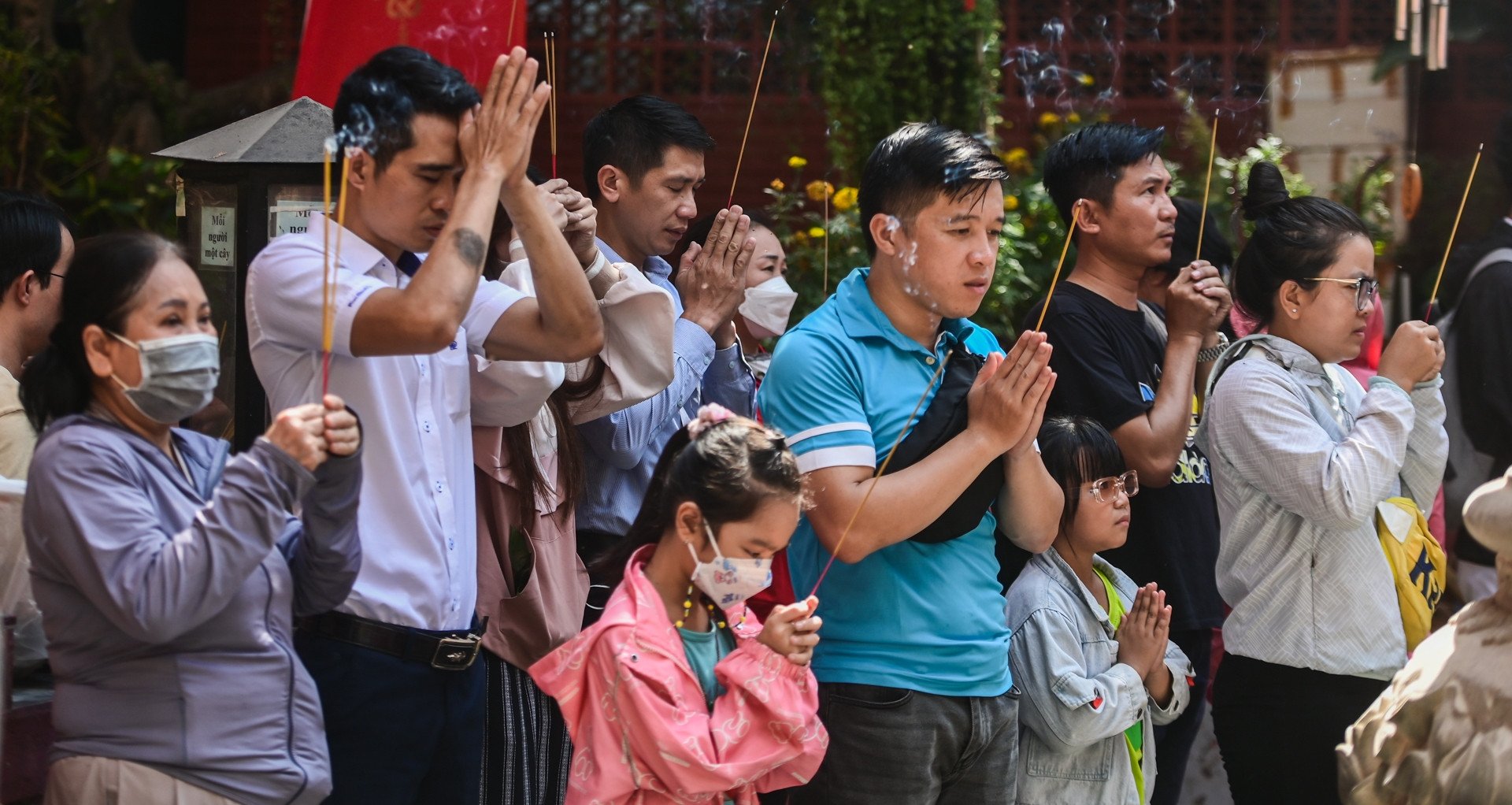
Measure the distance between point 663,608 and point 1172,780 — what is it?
1836mm

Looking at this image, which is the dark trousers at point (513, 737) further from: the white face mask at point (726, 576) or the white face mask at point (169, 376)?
the white face mask at point (169, 376)

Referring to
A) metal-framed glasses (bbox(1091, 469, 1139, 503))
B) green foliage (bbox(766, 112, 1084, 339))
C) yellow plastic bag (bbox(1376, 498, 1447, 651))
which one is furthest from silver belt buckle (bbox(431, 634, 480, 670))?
green foliage (bbox(766, 112, 1084, 339))

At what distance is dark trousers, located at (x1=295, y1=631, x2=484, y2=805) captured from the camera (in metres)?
2.58

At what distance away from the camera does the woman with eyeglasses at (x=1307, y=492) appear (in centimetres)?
336

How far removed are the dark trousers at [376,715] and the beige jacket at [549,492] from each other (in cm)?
46

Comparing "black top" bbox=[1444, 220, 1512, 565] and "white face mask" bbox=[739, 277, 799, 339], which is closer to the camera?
"black top" bbox=[1444, 220, 1512, 565]

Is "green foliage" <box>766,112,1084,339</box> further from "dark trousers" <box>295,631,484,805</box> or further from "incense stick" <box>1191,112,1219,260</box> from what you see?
"dark trousers" <box>295,631,484,805</box>

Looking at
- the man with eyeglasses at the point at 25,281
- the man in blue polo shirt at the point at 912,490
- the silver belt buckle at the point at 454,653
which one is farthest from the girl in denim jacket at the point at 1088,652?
the man with eyeglasses at the point at 25,281

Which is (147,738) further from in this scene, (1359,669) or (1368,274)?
(1368,274)

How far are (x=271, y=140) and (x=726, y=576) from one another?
1.67 metres

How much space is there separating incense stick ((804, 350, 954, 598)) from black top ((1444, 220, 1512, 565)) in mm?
2226

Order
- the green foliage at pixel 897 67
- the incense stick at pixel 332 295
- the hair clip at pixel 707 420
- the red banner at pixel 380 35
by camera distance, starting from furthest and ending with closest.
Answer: the green foliage at pixel 897 67 → the red banner at pixel 380 35 → the hair clip at pixel 707 420 → the incense stick at pixel 332 295

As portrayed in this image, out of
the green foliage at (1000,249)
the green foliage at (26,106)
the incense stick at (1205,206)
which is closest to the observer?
the incense stick at (1205,206)

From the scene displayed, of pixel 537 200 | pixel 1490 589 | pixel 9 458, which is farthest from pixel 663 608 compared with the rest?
pixel 1490 589
